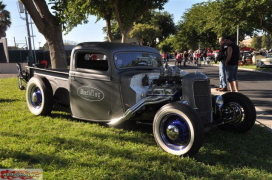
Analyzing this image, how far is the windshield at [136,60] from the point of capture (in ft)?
15.1

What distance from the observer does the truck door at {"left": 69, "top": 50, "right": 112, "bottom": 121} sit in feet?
14.7

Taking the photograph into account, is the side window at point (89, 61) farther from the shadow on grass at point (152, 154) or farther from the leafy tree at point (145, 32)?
the leafy tree at point (145, 32)

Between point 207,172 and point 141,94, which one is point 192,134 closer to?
point 207,172

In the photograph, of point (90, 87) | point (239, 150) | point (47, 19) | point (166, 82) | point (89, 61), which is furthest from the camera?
point (47, 19)

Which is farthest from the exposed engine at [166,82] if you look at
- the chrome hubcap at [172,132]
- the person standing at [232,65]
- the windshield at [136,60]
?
the person standing at [232,65]

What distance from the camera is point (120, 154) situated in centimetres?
359

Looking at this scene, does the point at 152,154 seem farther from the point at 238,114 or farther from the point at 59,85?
the point at 59,85

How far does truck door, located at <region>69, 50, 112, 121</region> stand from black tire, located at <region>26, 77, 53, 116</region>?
2.40 feet

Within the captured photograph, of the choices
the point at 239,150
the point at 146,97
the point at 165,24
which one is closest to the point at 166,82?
the point at 146,97

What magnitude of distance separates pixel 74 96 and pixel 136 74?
51.6 inches

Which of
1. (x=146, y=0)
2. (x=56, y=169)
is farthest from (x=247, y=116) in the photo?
(x=146, y=0)

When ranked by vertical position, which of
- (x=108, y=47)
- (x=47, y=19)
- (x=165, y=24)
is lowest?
(x=108, y=47)

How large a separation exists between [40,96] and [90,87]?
65.9 inches

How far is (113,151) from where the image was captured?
370 cm
